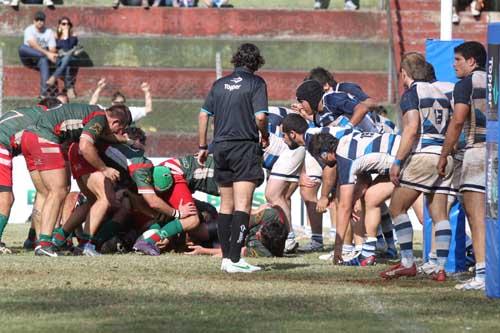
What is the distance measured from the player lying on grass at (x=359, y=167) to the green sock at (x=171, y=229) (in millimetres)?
2038

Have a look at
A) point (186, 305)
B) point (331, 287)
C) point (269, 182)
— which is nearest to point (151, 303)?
point (186, 305)

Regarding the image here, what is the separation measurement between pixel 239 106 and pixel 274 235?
2614 mm

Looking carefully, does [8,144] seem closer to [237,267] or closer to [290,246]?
[290,246]

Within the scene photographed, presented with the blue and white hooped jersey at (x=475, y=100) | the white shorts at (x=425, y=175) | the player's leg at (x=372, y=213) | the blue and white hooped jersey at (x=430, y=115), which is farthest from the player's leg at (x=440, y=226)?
the player's leg at (x=372, y=213)

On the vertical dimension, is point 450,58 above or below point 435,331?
above

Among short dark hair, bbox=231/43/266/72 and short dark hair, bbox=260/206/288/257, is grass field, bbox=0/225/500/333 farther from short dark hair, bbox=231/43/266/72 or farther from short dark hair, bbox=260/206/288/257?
short dark hair, bbox=231/43/266/72

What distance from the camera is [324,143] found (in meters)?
13.2

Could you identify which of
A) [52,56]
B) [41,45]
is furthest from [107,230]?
[41,45]

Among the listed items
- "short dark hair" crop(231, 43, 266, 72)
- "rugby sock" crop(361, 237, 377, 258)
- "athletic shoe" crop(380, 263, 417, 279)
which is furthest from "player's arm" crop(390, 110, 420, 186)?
"rugby sock" crop(361, 237, 377, 258)

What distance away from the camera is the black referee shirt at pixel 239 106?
12.0 metres

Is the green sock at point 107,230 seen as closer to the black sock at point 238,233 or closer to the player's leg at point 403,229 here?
the black sock at point 238,233

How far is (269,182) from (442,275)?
16.1 feet

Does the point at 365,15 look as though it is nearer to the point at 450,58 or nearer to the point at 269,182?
the point at 269,182

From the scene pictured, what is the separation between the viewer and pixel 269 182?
1616cm
